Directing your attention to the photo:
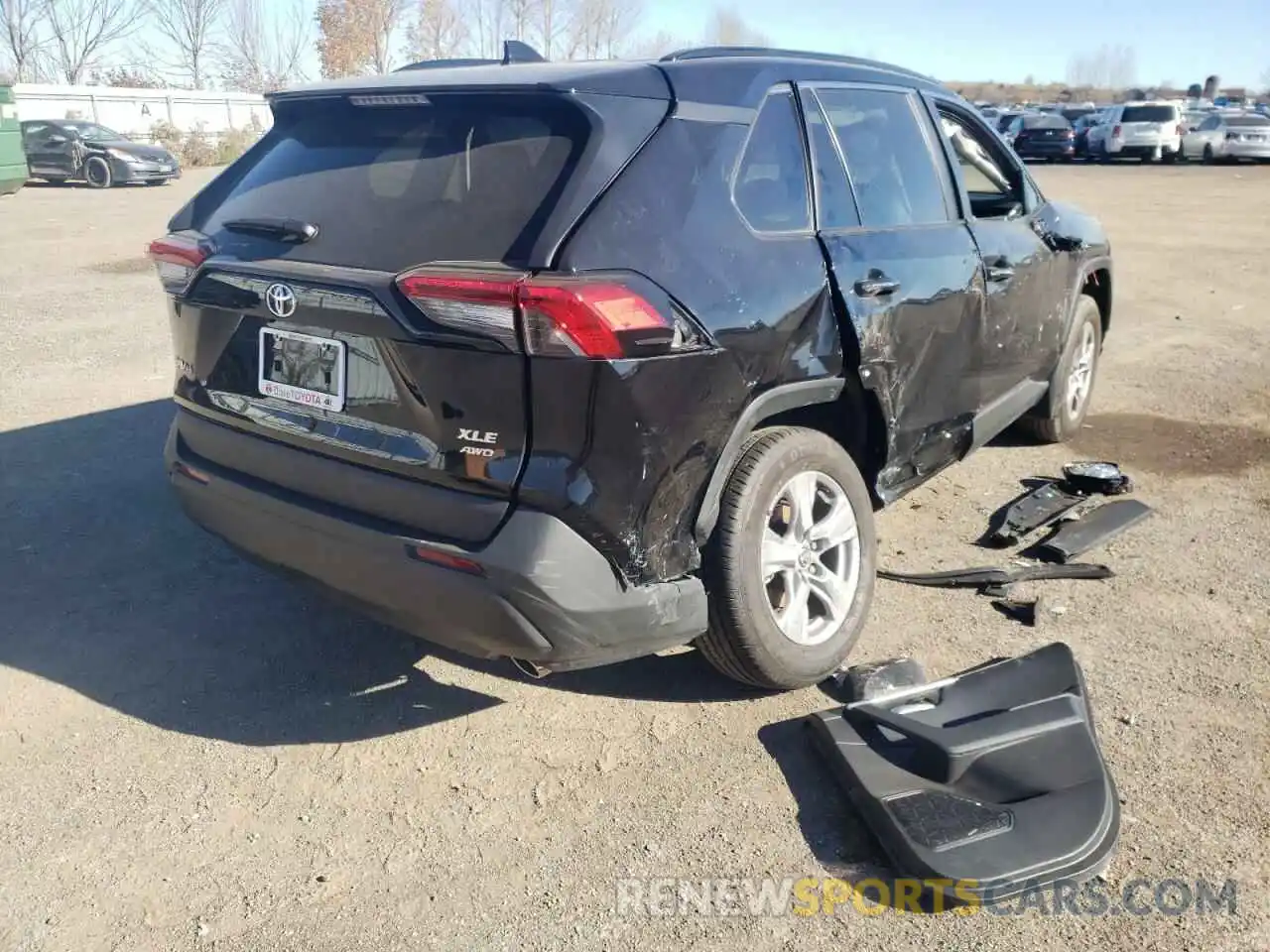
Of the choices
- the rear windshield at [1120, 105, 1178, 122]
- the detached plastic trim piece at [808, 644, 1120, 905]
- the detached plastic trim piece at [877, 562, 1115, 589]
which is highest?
the rear windshield at [1120, 105, 1178, 122]

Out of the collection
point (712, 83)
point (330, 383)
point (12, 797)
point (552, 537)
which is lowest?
point (12, 797)

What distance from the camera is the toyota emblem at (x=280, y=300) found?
114 inches

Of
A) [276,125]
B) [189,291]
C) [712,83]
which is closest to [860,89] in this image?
[712,83]

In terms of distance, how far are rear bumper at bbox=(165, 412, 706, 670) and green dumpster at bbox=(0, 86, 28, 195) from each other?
18.3 metres

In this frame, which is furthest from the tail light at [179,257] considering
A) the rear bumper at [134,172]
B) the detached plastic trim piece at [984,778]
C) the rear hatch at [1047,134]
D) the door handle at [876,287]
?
the rear hatch at [1047,134]

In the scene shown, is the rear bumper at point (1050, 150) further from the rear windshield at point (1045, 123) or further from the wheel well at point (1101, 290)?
the wheel well at point (1101, 290)

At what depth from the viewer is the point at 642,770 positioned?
122 inches

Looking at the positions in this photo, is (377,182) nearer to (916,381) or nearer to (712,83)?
(712,83)

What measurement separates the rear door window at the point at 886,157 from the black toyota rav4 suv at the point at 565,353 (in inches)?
0.8

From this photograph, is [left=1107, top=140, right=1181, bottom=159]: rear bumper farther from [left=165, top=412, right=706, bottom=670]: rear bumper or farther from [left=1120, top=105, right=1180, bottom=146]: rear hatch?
[left=165, top=412, right=706, bottom=670]: rear bumper

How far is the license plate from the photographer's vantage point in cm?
289

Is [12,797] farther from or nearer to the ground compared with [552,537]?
nearer to the ground

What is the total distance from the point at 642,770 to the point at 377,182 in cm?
182

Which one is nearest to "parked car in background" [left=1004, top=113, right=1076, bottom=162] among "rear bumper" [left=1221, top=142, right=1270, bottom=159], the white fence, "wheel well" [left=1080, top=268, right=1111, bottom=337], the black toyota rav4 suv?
"rear bumper" [left=1221, top=142, right=1270, bottom=159]
